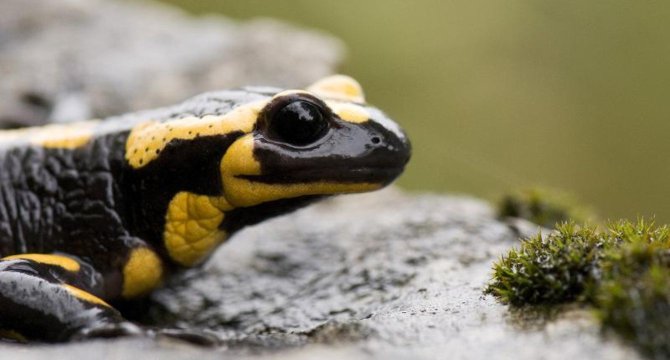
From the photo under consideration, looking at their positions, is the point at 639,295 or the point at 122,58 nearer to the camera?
the point at 639,295

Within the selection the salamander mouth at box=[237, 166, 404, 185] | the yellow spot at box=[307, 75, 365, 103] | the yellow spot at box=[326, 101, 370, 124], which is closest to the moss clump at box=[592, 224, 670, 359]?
the salamander mouth at box=[237, 166, 404, 185]

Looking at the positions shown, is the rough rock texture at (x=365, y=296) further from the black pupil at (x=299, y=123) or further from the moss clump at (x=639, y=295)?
the black pupil at (x=299, y=123)

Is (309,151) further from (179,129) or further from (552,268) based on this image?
(552,268)

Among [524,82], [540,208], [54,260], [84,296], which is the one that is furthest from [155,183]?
[524,82]

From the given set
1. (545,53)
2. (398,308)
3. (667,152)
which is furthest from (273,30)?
(667,152)

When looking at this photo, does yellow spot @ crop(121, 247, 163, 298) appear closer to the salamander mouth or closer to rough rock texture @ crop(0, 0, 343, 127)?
the salamander mouth

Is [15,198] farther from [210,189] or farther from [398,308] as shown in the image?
[398,308]
